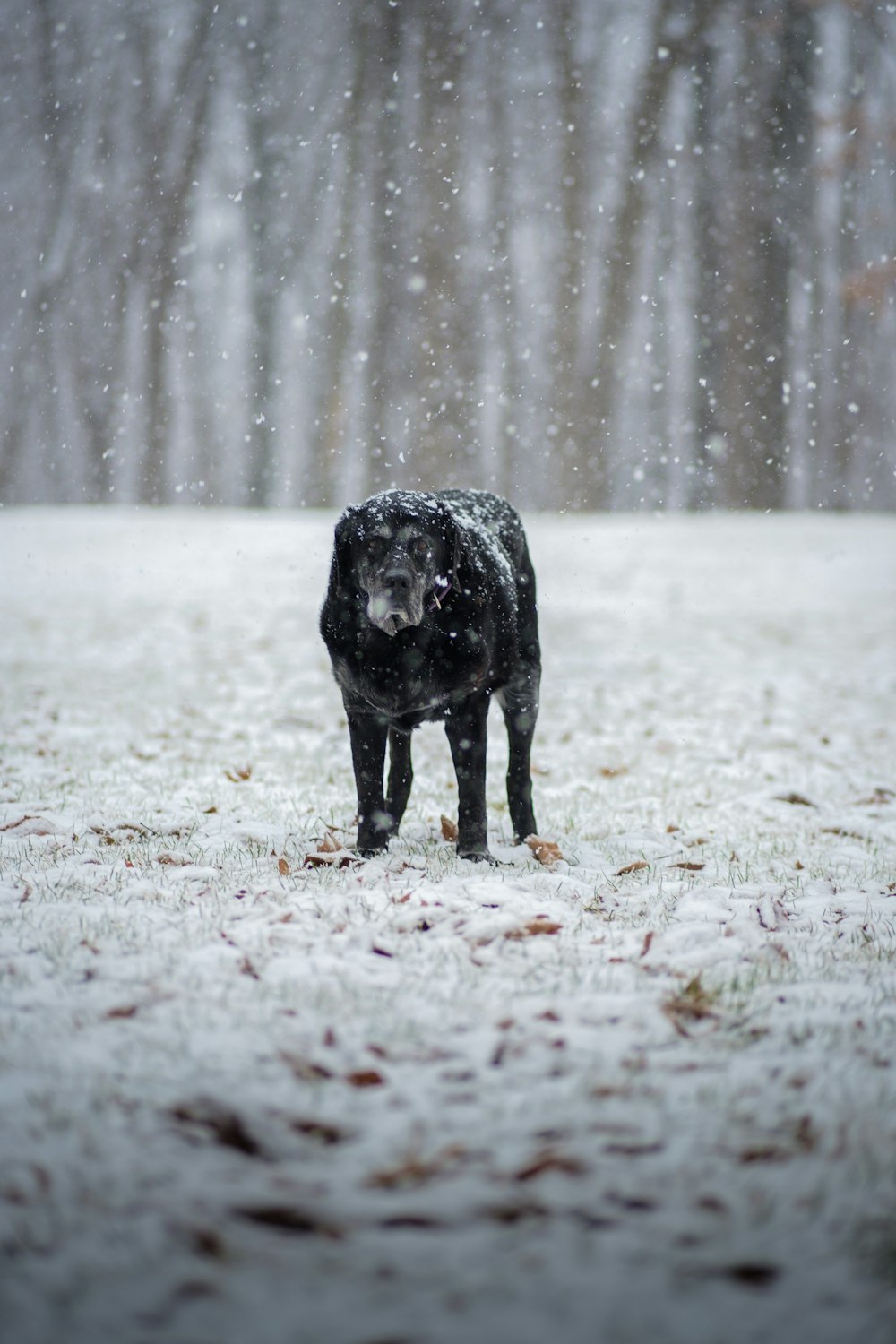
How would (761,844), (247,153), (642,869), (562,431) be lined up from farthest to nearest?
(562,431) → (247,153) → (761,844) → (642,869)

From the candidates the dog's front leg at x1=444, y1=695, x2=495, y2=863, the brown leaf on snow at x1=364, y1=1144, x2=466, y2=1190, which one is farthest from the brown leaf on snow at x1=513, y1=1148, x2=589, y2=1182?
the dog's front leg at x1=444, y1=695, x2=495, y2=863

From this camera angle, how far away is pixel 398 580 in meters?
3.52

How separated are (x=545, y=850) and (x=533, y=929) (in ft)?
4.07

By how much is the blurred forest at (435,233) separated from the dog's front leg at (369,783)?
34.7ft

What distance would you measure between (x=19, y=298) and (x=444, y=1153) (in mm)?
15678

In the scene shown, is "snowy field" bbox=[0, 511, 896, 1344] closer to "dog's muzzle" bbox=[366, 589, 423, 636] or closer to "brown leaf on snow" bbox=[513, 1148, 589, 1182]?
"brown leaf on snow" bbox=[513, 1148, 589, 1182]

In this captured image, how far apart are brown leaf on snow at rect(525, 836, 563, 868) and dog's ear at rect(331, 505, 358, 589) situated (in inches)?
64.8

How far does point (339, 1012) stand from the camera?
7.93 ft

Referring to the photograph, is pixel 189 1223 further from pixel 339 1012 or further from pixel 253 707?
pixel 253 707

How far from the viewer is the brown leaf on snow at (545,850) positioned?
13.9 feet

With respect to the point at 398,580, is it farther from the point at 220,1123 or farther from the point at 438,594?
the point at 220,1123

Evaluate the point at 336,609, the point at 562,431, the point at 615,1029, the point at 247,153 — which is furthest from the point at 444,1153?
the point at 247,153

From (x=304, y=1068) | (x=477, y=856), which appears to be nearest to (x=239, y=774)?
(x=477, y=856)

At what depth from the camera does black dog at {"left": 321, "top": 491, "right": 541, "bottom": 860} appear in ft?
11.9
